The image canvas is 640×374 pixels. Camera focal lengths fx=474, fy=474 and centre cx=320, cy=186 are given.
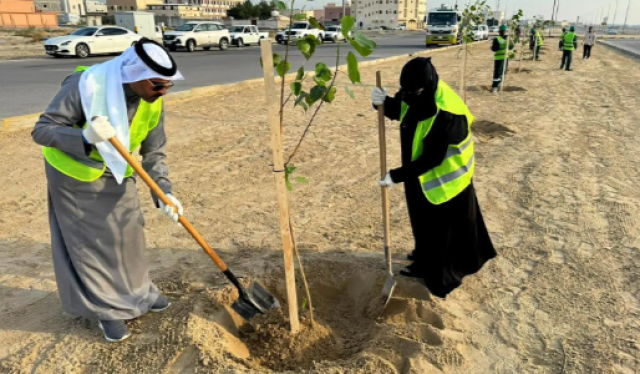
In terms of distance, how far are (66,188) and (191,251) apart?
152 centimetres

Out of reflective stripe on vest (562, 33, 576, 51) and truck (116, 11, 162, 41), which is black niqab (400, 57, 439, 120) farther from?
truck (116, 11, 162, 41)

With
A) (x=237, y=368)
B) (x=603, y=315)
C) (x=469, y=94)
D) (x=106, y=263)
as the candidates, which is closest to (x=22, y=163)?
(x=106, y=263)

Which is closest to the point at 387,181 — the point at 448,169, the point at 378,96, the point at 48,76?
the point at 448,169

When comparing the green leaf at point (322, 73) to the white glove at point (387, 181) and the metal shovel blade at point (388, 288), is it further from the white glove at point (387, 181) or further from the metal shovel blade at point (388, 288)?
the metal shovel blade at point (388, 288)

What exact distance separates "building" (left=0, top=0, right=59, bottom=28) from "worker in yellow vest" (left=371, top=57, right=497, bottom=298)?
44.0 m

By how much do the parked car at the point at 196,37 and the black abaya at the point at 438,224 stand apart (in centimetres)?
1957

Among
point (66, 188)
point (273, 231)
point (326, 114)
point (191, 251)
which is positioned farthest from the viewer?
point (326, 114)

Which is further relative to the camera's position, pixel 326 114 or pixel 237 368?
pixel 326 114

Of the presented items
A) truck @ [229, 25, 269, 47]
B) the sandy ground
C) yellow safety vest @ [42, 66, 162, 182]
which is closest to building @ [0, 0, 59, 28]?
truck @ [229, 25, 269, 47]

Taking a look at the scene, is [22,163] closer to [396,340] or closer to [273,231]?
[273,231]

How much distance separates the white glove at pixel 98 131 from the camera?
80.0 inches

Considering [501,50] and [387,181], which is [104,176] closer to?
[387,181]

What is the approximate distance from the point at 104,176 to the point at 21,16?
46123 mm

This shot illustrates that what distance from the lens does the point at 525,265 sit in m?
3.48
